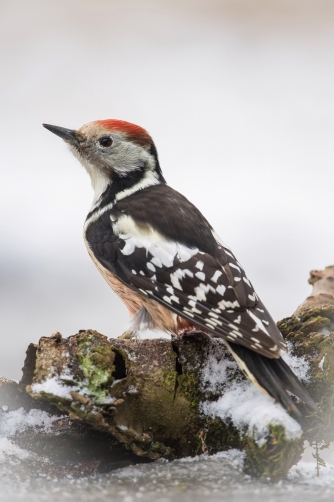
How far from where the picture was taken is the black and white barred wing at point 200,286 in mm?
1966

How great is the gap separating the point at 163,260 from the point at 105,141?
86cm

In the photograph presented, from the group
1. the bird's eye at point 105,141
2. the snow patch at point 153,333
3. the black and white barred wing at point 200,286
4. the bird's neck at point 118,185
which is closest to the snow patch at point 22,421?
the black and white barred wing at point 200,286

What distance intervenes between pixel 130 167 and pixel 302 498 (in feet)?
5.82

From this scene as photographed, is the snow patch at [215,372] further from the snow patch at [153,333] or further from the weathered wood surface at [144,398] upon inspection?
the snow patch at [153,333]

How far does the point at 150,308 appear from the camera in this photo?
8.14 feet

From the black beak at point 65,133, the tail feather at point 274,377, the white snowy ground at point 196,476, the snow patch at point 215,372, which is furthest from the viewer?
the black beak at point 65,133

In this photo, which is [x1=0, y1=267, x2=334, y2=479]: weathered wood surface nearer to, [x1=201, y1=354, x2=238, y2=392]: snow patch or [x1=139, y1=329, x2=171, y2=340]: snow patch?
[x1=201, y1=354, x2=238, y2=392]: snow patch

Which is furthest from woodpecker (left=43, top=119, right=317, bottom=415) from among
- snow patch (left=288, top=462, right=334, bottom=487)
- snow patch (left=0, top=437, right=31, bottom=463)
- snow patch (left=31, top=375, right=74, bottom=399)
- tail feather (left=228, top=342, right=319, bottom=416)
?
snow patch (left=0, top=437, right=31, bottom=463)

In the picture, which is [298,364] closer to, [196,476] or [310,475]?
[310,475]

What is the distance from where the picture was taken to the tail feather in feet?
5.81

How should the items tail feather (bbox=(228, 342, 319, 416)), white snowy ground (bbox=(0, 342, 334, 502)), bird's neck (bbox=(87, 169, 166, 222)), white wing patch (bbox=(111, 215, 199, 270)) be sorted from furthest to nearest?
1. bird's neck (bbox=(87, 169, 166, 222))
2. white wing patch (bbox=(111, 215, 199, 270))
3. tail feather (bbox=(228, 342, 319, 416))
4. white snowy ground (bbox=(0, 342, 334, 502))

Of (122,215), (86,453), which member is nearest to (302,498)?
(86,453)

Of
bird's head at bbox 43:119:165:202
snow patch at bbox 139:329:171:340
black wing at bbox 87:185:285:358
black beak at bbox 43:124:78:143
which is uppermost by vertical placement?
Result: black beak at bbox 43:124:78:143

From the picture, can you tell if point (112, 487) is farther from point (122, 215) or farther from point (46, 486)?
A: point (122, 215)
